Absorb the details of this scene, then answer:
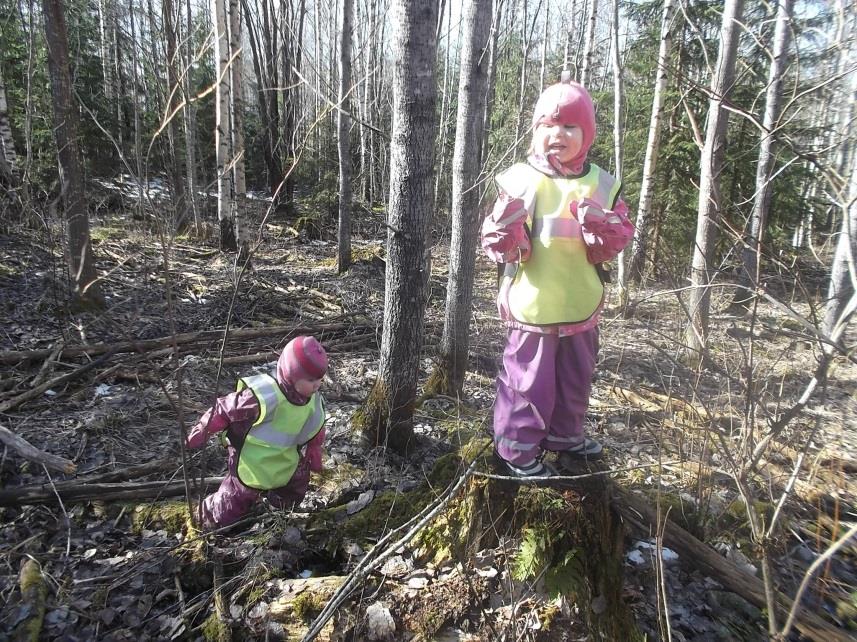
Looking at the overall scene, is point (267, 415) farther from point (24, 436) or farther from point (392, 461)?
point (24, 436)

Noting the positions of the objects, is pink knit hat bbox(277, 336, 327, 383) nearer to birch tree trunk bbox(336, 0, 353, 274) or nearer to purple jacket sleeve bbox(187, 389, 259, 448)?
purple jacket sleeve bbox(187, 389, 259, 448)

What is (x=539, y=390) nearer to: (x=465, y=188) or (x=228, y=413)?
(x=228, y=413)

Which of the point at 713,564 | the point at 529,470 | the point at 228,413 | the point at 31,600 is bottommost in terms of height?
the point at 31,600

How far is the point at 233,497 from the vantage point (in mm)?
2654

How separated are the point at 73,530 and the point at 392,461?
6.30ft

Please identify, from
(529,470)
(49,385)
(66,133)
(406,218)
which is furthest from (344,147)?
(529,470)

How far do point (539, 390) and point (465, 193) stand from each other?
8.39ft

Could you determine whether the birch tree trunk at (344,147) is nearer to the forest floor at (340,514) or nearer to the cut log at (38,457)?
the forest floor at (340,514)

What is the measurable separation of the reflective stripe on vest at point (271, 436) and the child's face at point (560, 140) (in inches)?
70.0

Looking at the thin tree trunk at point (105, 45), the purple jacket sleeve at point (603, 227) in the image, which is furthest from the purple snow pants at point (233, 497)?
the thin tree trunk at point (105, 45)

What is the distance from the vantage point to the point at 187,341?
17.6 ft

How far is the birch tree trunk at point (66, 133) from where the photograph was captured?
5.30 m

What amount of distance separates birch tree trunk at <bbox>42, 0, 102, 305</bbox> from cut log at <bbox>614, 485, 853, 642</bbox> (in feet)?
18.2

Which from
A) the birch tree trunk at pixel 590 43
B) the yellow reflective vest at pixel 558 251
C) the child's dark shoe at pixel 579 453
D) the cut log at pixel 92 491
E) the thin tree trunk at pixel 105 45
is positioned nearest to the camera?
the yellow reflective vest at pixel 558 251
